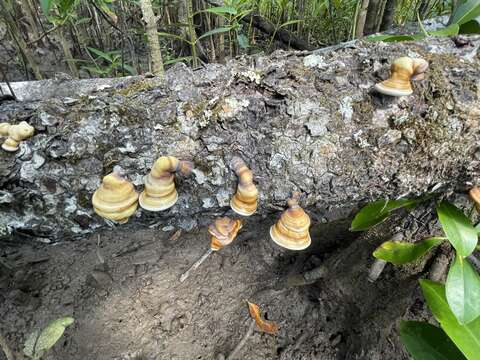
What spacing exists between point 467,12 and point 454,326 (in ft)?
5.02

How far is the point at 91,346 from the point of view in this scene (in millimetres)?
1693

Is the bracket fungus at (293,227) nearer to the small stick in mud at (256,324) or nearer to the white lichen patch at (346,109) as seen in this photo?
the white lichen patch at (346,109)

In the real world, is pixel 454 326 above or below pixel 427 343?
above

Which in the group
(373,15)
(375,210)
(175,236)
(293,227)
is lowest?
(175,236)

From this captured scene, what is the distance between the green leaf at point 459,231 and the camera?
122 centimetres

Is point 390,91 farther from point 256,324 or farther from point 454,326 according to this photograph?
point 256,324

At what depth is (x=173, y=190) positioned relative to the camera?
0.99m

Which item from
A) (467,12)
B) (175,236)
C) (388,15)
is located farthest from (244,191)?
(388,15)

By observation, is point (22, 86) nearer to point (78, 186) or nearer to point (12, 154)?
point (12, 154)

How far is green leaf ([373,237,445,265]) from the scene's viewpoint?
137 centimetres

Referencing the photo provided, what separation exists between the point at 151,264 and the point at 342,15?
3.60 meters

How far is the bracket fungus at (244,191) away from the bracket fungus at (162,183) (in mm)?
157

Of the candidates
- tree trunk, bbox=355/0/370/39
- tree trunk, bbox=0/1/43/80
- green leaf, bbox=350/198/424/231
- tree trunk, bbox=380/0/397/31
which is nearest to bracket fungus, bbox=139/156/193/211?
green leaf, bbox=350/198/424/231

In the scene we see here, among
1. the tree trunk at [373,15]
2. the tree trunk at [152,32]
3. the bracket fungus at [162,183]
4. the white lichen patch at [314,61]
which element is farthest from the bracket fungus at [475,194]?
the tree trunk at [373,15]
